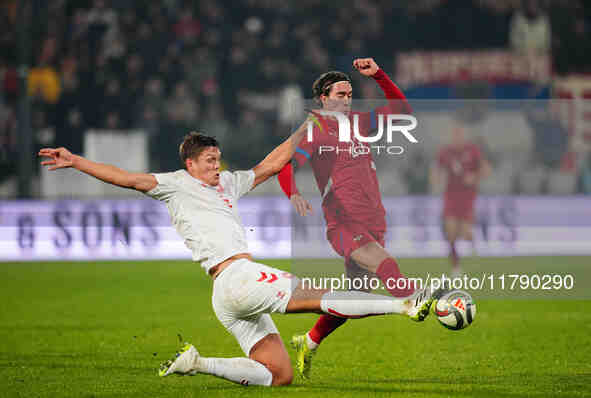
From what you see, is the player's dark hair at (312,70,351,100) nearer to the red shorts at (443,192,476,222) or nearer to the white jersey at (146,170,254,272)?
the white jersey at (146,170,254,272)

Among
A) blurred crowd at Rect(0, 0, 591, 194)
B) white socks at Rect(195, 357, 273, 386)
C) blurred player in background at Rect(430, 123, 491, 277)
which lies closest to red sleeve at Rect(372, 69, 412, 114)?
white socks at Rect(195, 357, 273, 386)

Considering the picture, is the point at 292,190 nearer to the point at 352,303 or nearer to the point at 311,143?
the point at 311,143

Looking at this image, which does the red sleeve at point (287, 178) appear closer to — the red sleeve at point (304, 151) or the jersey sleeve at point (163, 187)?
the red sleeve at point (304, 151)

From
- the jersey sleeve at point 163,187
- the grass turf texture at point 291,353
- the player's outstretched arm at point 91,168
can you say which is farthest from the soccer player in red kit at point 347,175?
the player's outstretched arm at point 91,168

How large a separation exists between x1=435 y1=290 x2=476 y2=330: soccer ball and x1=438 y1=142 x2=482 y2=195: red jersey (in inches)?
281

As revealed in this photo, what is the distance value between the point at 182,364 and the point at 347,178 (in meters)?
1.83

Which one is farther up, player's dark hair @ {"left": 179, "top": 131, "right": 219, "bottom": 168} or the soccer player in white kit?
player's dark hair @ {"left": 179, "top": 131, "right": 219, "bottom": 168}

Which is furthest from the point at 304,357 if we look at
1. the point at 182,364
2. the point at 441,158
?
the point at 441,158

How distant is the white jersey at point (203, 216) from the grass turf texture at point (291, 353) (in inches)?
38.7

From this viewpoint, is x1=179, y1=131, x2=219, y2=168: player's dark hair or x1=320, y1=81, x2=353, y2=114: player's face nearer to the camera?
x1=179, y1=131, x2=219, y2=168: player's dark hair

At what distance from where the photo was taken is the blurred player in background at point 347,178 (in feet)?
22.9

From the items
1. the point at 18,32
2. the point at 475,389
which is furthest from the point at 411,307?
the point at 18,32

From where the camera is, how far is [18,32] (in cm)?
1744

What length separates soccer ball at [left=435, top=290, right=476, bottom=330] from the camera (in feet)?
19.7
